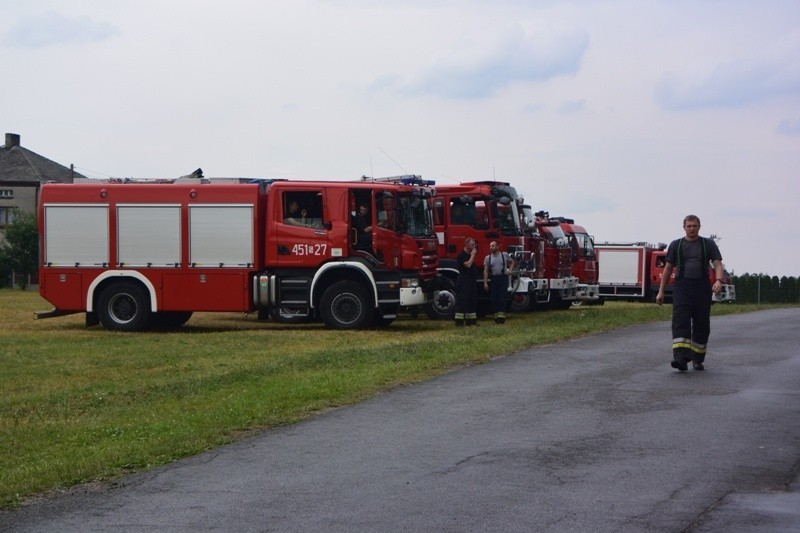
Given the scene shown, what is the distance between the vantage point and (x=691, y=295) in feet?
48.5

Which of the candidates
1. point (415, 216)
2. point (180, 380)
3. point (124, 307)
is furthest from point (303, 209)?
point (180, 380)

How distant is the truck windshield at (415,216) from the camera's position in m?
25.2

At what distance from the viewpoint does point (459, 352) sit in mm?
17266

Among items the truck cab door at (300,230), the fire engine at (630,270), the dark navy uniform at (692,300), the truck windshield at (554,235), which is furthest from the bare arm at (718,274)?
the fire engine at (630,270)

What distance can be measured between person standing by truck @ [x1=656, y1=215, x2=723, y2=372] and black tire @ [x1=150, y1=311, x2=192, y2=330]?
14.6 m

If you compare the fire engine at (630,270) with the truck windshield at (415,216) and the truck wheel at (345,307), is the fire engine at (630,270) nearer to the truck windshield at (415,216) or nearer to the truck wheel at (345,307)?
the truck windshield at (415,216)

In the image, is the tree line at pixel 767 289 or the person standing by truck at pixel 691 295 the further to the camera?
the tree line at pixel 767 289

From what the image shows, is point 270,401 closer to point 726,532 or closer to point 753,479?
point 753,479

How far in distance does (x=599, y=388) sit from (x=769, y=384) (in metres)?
1.99

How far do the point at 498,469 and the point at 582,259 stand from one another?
30.6 meters

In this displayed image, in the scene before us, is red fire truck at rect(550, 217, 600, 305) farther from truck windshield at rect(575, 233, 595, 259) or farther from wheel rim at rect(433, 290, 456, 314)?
wheel rim at rect(433, 290, 456, 314)

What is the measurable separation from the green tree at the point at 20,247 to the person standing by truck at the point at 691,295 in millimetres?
64891

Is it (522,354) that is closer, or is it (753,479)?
(753,479)

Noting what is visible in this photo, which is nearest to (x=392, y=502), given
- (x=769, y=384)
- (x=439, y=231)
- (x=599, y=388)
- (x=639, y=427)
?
(x=639, y=427)
